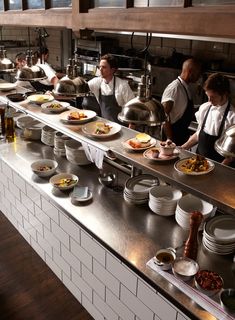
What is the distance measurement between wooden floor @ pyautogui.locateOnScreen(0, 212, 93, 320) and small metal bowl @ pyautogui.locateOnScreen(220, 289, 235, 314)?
150 centimetres

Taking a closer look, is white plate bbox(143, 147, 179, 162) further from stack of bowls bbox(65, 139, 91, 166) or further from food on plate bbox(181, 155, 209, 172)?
stack of bowls bbox(65, 139, 91, 166)

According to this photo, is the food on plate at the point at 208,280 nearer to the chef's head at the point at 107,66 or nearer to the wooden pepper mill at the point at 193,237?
the wooden pepper mill at the point at 193,237

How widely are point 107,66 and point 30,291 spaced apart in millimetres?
2691

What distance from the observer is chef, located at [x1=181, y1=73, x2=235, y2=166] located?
320cm

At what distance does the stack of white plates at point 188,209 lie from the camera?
2.28 metres

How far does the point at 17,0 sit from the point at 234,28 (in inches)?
74.2

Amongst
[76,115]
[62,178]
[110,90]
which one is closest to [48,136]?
[76,115]

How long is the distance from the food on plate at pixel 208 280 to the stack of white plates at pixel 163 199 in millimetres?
610

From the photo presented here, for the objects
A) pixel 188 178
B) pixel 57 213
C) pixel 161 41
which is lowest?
pixel 57 213

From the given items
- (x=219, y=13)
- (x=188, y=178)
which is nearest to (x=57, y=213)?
(x=188, y=178)

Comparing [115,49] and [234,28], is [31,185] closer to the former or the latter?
[234,28]

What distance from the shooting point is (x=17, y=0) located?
96.4 inches

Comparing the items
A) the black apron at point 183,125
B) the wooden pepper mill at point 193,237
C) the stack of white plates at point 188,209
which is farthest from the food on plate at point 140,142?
the black apron at point 183,125

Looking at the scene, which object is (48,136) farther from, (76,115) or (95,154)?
(95,154)
